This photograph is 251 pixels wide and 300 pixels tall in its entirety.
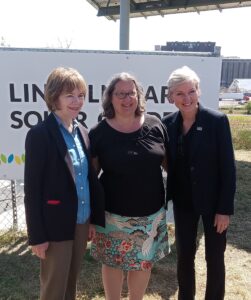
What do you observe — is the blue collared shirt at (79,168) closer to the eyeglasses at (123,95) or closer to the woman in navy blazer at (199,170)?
the eyeglasses at (123,95)

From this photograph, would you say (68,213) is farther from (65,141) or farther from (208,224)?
(208,224)

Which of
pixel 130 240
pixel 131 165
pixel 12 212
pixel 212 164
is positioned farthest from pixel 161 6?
pixel 130 240

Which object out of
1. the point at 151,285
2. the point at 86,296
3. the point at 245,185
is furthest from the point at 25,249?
the point at 245,185

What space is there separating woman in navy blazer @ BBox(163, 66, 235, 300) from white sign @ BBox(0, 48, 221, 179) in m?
1.16

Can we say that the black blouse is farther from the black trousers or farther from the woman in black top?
the black trousers

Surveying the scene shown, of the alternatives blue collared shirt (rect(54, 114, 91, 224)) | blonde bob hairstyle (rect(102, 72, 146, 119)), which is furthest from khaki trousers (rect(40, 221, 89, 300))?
blonde bob hairstyle (rect(102, 72, 146, 119))

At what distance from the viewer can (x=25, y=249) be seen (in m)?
4.04

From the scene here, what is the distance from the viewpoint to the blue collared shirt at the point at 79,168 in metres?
2.13

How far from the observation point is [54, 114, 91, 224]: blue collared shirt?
2.13 metres

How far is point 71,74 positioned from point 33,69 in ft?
5.56

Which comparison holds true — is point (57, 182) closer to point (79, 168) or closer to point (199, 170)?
point (79, 168)

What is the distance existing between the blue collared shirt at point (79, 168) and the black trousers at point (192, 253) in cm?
75

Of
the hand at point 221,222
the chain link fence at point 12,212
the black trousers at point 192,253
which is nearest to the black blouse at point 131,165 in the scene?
the black trousers at point 192,253

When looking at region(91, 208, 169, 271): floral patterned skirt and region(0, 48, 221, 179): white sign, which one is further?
region(0, 48, 221, 179): white sign
